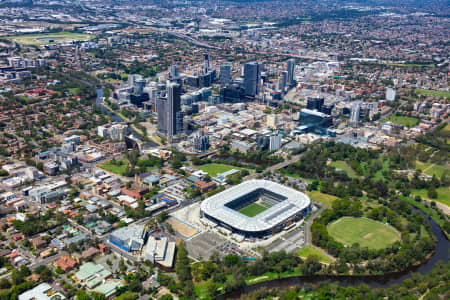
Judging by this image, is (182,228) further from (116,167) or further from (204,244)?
(116,167)

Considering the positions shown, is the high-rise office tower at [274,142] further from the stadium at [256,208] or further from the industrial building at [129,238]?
the industrial building at [129,238]

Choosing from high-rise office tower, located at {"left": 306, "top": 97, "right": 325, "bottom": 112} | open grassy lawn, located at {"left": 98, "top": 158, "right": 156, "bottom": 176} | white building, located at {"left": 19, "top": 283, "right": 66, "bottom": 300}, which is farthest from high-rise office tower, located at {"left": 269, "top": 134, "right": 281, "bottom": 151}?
white building, located at {"left": 19, "top": 283, "right": 66, "bottom": 300}

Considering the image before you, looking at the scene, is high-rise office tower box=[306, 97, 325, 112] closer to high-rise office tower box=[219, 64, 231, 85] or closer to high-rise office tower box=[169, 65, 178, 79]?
high-rise office tower box=[219, 64, 231, 85]

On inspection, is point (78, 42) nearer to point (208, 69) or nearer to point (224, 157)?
point (208, 69)

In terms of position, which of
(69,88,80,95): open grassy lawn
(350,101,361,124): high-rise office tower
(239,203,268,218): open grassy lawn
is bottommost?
(239,203,268,218): open grassy lawn

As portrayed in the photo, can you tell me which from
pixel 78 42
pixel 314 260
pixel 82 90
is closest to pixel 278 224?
pixel 314 260

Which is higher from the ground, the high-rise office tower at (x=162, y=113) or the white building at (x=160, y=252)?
the high-rise office tower at (x=162, y=113)

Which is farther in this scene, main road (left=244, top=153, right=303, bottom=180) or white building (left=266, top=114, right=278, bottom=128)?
white building (left=266, top=114, right=278, bottom=128)

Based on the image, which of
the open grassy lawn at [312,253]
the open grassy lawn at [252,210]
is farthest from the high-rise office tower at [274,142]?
the open grassy lawn at [312,253]

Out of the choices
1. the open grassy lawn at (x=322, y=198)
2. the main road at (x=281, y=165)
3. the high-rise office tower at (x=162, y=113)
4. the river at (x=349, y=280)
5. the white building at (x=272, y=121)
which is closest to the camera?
the river at (x=349, y=280)
